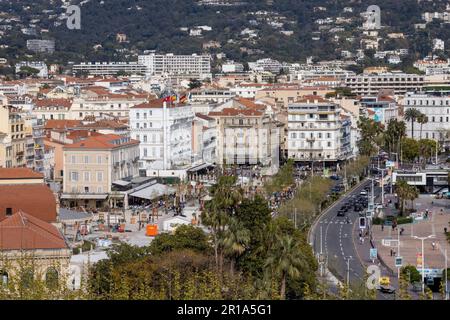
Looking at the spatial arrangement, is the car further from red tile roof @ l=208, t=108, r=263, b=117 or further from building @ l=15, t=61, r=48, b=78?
building @ l=15, t=61, r=48, b=78

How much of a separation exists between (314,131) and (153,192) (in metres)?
24.7

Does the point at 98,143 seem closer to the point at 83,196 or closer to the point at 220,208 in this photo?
the point at 83,196

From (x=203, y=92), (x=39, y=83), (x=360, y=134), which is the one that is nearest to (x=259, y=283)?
(x=360, y=134)

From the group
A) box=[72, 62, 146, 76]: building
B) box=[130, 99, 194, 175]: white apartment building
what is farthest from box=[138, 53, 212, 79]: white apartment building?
box=[130, 99, 194, 175]: white apartment building

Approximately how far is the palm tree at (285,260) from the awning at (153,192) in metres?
31.9

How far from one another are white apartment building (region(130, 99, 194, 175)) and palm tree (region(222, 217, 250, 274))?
1446 inches

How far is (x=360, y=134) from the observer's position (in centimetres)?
8994

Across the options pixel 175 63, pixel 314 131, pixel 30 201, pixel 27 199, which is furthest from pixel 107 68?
pixel 30 201

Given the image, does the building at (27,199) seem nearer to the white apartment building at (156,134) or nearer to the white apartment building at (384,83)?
the white apartment building at (156,134)

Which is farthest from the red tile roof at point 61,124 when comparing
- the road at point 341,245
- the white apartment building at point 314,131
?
the road at point 341,245

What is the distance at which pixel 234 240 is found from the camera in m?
30.2

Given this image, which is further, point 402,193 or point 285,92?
point 285,92

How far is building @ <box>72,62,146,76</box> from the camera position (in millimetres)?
169250
